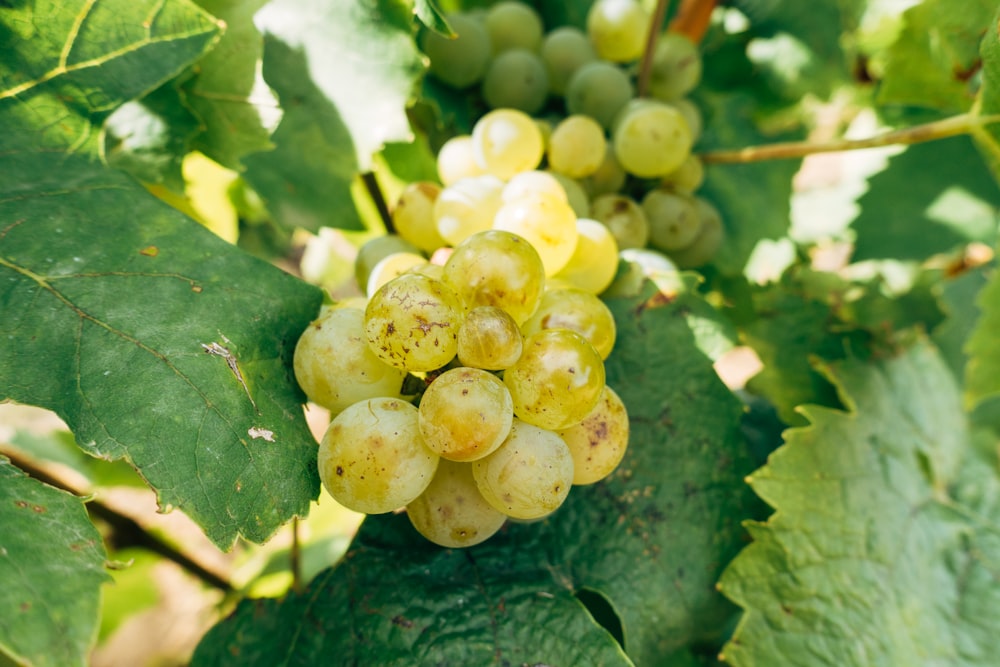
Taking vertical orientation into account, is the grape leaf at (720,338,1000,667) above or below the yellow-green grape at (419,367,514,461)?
below

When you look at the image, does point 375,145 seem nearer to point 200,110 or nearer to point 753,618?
point 200,110

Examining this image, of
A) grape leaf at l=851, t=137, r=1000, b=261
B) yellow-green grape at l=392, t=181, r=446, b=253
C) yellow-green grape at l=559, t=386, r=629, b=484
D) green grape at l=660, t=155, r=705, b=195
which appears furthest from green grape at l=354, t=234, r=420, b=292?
grape leaf at l=851, t=137, r=1000, b=261

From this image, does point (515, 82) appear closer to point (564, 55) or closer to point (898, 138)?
point (564, 55)

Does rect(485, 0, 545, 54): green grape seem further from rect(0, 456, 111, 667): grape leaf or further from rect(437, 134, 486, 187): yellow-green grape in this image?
rect(0, 456, 111, 667): grape leaf

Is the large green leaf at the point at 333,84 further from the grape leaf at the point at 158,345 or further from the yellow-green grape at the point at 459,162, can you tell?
the grape leaf at the point at 158,345

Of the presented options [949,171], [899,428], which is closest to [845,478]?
[899,428]

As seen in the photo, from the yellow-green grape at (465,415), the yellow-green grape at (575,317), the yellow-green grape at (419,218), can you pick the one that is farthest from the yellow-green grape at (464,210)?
the yellow-green grape at (465,415)

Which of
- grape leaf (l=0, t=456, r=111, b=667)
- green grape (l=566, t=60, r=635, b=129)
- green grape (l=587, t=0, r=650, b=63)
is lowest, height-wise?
grape leaf (l=0, t=456, r=111, b=667)

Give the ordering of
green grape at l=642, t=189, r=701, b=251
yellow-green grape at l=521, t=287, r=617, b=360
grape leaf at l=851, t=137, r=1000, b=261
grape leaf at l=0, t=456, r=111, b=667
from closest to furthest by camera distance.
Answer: grape leaf at l=0, t=456, r=111, b=667, yellow-green grape at l=521, t=287, r=617, b=360, green grape at l=642, t=189, r=701, b=251, grape leaf at l=851, t=137, r=1000, b=261
